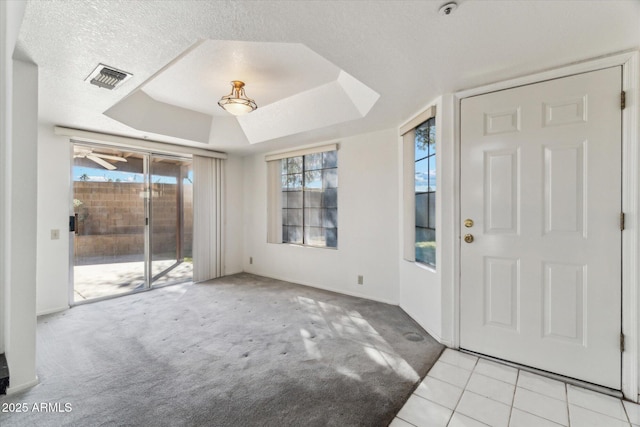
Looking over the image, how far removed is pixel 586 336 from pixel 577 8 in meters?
2.08

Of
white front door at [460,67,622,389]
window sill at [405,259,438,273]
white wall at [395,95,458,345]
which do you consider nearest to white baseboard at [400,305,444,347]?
white wall at [395,95,458,345]

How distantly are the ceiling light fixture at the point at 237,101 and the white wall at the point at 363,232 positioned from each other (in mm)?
1583

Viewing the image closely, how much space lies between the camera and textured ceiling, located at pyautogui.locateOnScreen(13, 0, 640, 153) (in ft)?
4.68

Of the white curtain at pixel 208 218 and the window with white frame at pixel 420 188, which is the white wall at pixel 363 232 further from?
the white curtain at pixel 208 218

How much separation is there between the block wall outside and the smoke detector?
173 inches

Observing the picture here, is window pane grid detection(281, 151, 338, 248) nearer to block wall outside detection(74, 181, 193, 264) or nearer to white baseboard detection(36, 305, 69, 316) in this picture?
block wall outside detection(74, 181, 193, 264)

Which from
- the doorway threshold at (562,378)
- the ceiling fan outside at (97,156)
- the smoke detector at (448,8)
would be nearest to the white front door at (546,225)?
the doorway threshold at (562,378)

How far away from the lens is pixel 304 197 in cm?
462

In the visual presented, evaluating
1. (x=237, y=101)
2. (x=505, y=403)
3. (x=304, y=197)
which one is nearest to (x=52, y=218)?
(x=237, y=101)

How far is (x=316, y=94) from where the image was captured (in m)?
3.21

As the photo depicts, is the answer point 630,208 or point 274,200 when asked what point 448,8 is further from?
point 274,200

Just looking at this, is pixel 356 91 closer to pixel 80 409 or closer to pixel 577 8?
pixel 577 8

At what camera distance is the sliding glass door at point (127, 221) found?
370cm

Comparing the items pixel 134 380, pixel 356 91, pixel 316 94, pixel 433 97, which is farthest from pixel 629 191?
pixel 134 380
